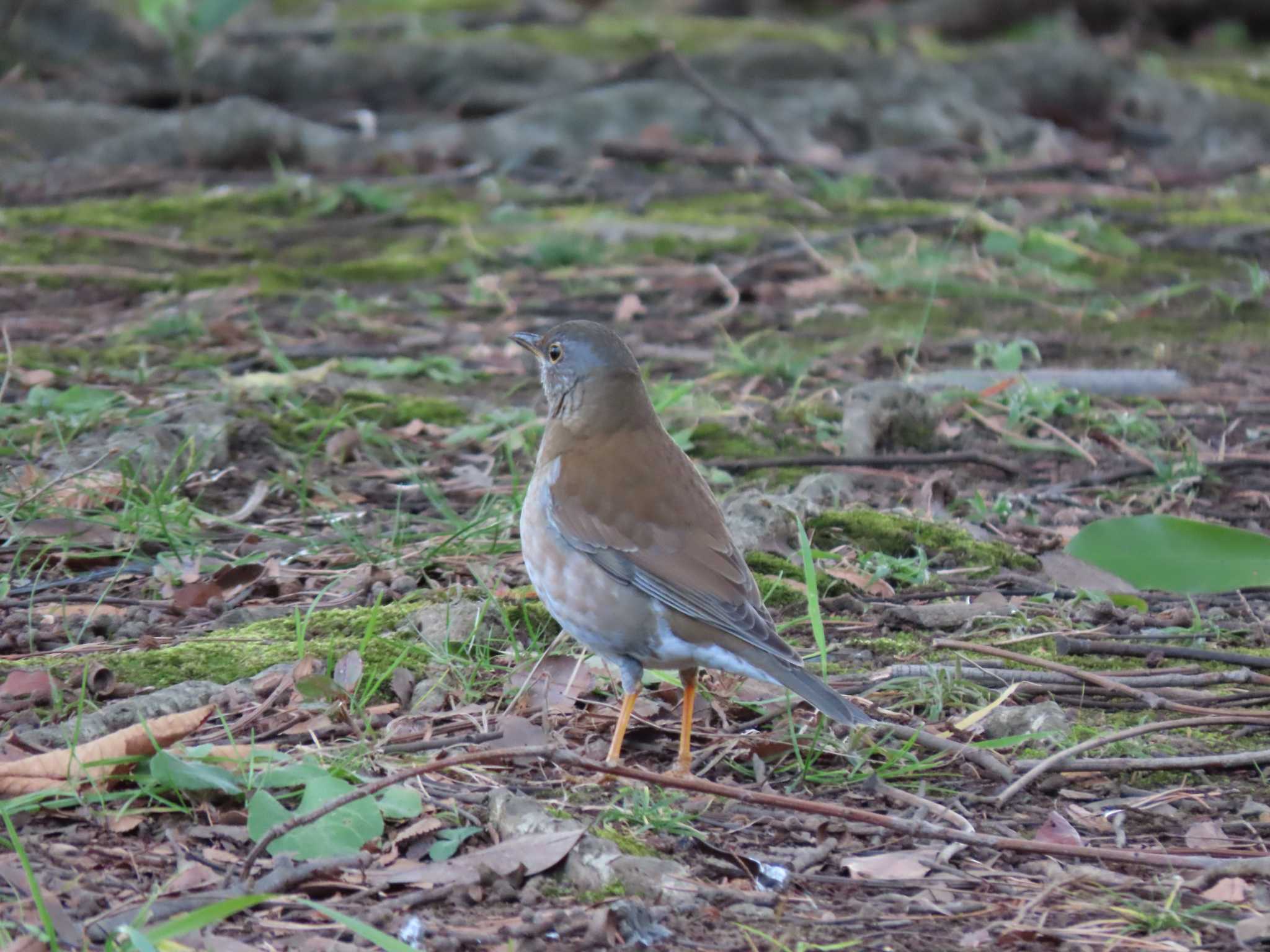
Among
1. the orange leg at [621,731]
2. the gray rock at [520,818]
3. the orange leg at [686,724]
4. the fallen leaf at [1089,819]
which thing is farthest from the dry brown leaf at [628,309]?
the gray rock at [520,818]

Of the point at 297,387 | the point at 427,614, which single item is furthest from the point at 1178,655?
the point at 297,387

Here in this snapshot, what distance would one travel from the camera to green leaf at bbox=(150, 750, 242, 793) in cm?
341

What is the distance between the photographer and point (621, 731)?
400cm

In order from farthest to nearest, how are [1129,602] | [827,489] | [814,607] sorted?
[827,489] < [1129,602] < [814,607]

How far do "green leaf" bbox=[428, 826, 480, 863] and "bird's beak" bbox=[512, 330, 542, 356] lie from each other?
76.7 inches

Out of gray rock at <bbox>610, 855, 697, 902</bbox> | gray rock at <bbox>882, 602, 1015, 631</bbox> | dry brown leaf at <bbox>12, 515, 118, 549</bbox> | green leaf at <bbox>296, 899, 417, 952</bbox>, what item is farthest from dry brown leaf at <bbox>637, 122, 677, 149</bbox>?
green leaf at <bbox>296, 899, 417, 952</bbox>

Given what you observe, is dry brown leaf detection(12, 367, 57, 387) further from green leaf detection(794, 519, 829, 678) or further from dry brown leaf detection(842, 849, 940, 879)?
dry brown leaf detection(842, 849, 940, 879)

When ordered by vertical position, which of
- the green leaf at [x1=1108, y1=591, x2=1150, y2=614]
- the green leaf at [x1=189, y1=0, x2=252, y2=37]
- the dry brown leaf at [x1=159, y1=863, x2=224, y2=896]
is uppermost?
the green leaf at [x1=189, y1=0, x2=252, y2=37]

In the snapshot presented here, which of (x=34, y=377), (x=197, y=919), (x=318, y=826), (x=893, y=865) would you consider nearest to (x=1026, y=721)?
(x=893, y=865)

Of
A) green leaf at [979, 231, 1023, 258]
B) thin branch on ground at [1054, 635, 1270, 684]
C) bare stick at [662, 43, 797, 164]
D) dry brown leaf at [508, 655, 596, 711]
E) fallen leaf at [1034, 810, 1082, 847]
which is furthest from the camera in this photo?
bare stick at [662, 43, 797, 164]

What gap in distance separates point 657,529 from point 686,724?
0.55 meters

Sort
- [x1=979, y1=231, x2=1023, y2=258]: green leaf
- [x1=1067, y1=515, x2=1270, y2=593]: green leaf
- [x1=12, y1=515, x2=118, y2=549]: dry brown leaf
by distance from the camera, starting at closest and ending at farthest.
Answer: [x1=1067, y1=515, x2=1270, y2=593]: green leaf < [x1=12, y1=515, x2=118, y2=549]: dry brown leaf < [x1=979, y1=231, x2=1023, y2=258]: green leaf

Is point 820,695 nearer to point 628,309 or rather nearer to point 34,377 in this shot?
point 34,377

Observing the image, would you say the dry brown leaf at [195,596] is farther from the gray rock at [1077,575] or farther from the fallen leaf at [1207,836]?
the fallen leaf at [1207,836]
